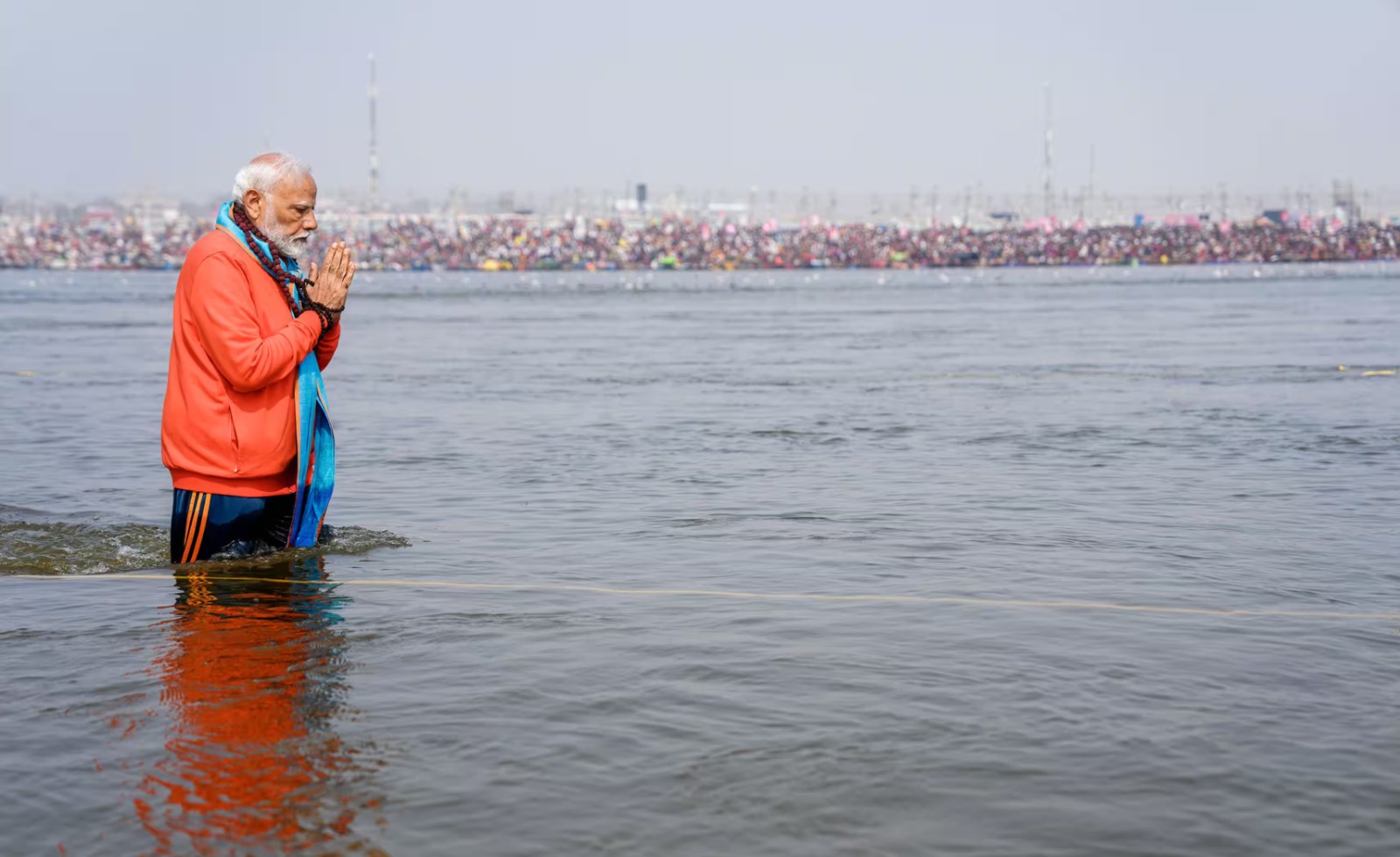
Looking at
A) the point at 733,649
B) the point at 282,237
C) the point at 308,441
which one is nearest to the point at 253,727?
the point at 733,649

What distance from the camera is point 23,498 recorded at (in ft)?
37.9

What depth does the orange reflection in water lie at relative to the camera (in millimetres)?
4277

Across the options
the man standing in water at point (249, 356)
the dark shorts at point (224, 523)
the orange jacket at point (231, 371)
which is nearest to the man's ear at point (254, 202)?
the man standing in water at point (249, 356)

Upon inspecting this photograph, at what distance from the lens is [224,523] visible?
7.14 metres

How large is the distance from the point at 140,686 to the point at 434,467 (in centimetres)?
755

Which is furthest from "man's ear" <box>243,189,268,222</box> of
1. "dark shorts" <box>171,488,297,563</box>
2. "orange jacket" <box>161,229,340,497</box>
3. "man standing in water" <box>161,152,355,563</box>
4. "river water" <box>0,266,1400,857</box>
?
"river water" <box>0,266,1400,857</box>

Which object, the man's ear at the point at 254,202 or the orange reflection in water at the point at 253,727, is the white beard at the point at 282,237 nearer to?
the man's ear at the point at 254,202

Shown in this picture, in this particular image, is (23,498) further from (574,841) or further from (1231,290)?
(1231,290)

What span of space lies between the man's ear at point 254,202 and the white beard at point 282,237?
31mm

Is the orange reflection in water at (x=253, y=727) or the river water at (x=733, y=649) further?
the river water at (x=733, y=649)

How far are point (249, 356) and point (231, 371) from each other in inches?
4.0

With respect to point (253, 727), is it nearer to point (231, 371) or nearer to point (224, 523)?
point (231, 371)

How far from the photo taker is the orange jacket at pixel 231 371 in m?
6.72

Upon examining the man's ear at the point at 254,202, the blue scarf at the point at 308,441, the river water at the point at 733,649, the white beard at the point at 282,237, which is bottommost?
the river water at the point at 733,649
